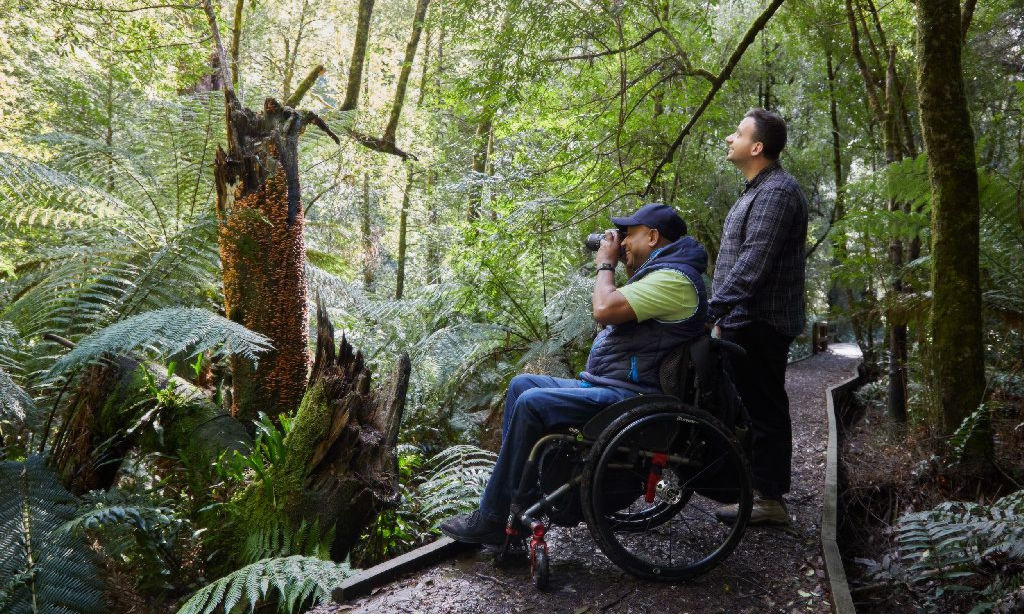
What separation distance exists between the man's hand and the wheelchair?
→ 1.84 ft

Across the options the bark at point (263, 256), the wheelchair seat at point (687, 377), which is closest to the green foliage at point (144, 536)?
the bark at point (263, 256)

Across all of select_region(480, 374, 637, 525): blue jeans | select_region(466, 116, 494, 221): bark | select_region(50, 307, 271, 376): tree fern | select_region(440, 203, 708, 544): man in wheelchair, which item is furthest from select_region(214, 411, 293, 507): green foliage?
select_region(466, 116, 494, 221): bark

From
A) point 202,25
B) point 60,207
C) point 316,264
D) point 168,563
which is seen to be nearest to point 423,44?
point 202,25

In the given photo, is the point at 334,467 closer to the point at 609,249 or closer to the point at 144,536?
the point at 144,536

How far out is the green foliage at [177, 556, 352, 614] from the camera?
262 centimetres

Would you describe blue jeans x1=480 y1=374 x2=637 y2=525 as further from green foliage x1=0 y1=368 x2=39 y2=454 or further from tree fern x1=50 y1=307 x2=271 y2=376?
green foliage x1=0 y1=368 x2=39 y2=454

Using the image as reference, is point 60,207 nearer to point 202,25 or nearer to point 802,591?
point 202,25

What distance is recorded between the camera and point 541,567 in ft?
9.34

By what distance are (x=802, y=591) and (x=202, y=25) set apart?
907cm

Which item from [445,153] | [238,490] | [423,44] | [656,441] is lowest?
[238,490]

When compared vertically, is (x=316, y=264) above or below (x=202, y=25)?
below

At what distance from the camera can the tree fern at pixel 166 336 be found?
3135 millimetres

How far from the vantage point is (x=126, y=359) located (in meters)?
4.17

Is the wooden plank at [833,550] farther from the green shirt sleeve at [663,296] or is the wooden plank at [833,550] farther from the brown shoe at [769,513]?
the green shirt sleeve at [663,296]
